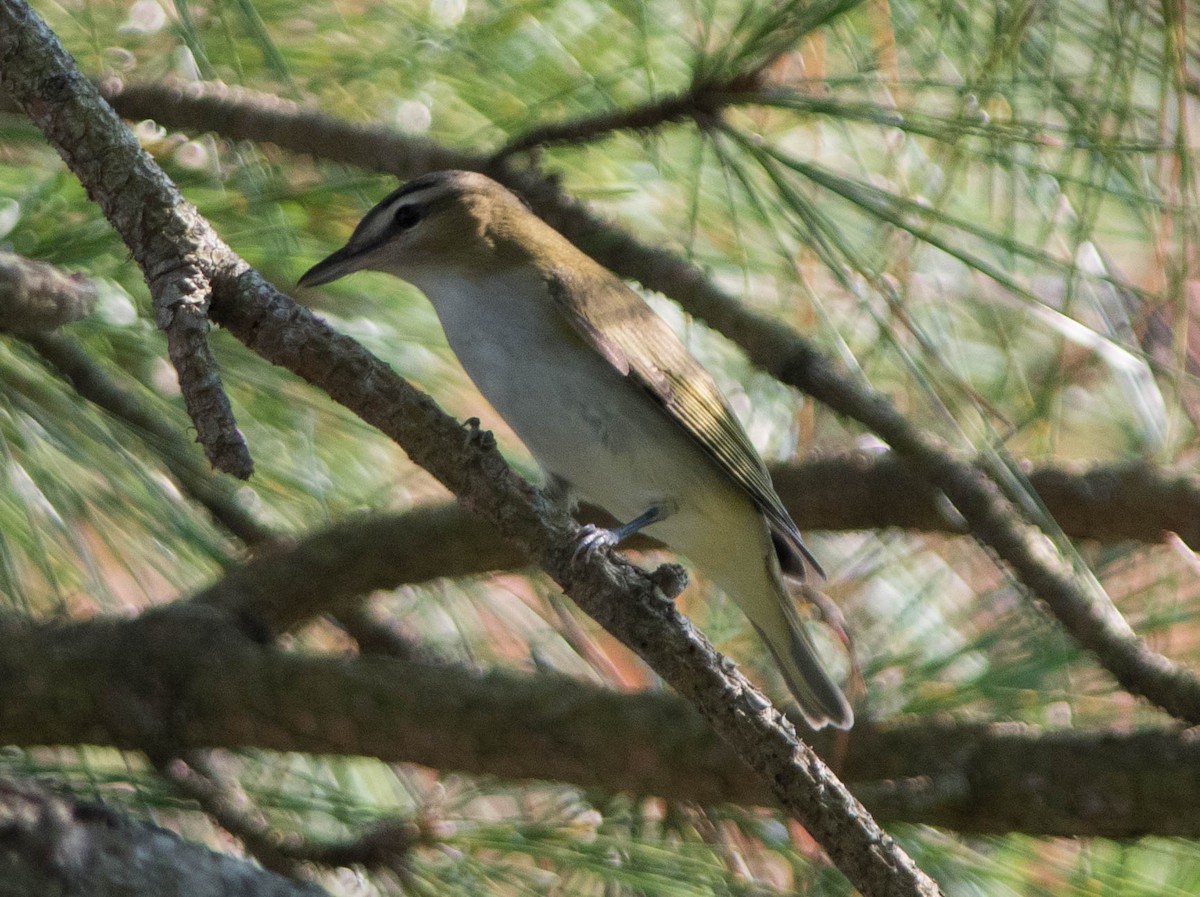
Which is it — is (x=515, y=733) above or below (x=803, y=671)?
below

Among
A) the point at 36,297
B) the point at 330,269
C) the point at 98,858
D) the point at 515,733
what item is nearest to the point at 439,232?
the point at 330,269

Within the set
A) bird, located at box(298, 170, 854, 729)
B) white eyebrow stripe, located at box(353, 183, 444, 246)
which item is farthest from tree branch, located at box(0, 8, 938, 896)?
white eyebrow stripe, located at box(353, 183, 444, 246)

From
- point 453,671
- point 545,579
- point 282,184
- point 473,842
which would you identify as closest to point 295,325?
point 453,671

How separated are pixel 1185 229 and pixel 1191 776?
1.69ft

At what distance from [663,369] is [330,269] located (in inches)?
18.0

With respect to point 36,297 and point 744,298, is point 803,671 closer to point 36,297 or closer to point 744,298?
point 744,298

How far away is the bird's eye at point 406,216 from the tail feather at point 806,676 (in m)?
0.72

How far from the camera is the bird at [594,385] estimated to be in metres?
Answer: 1.74

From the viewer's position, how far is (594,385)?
5.90ft

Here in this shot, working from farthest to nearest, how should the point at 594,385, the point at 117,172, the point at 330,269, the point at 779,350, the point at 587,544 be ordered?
the point at 594,385 → the point at 330,269 → the point at 779,350 → the point at 587,544 → the point at 117,172

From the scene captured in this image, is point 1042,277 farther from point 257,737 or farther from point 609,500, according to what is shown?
point 257,737

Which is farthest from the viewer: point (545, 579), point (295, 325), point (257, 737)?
point (545, 579)

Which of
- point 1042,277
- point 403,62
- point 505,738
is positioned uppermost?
point 1042,277

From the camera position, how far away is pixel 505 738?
139cm
